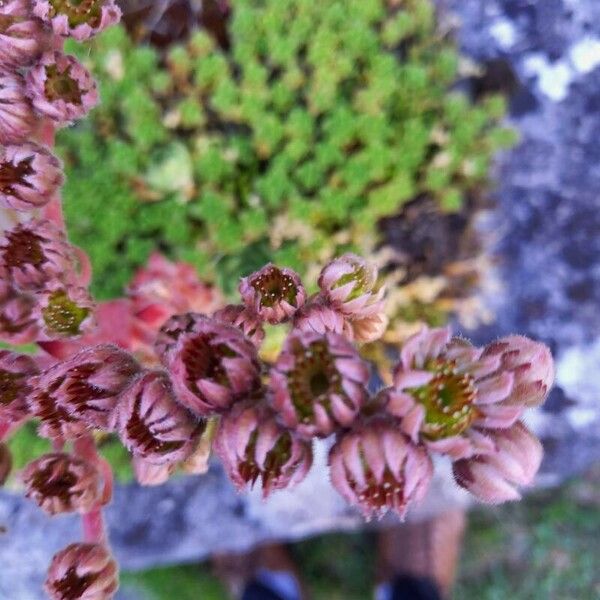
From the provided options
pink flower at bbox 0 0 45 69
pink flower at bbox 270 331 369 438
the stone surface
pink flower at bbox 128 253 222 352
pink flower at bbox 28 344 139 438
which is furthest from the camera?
the stone surface

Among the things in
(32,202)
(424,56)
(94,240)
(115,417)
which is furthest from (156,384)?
(424,56)

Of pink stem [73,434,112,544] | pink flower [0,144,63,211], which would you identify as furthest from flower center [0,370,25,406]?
pink flower [0,144,63,211]

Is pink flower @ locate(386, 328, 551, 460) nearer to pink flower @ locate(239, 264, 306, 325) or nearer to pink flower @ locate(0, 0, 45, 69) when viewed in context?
pink flower @ locate(239, 264, 306, 325)

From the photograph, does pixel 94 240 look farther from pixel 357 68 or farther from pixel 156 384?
pixel 156 384

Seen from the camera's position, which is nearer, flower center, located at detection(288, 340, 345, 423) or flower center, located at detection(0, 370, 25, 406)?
flower center, located at detection(288, 340, 345, 423)

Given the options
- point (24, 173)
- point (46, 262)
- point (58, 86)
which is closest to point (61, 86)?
point (58, 86)

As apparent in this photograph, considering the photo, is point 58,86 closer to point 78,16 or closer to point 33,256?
point 78,16
